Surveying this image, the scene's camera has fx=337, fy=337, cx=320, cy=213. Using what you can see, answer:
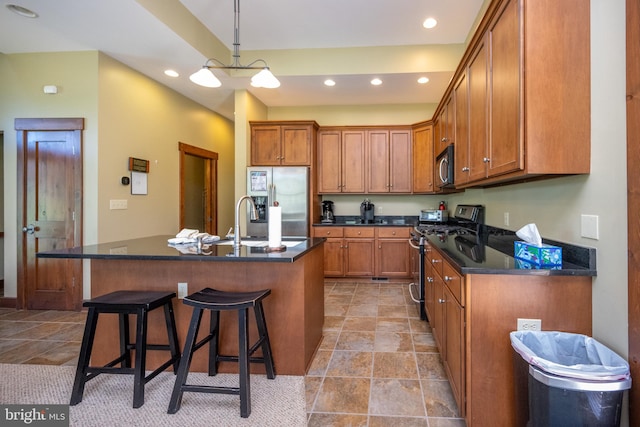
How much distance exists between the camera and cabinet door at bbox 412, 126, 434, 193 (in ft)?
16.4

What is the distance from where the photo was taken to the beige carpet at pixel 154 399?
71.7 inches

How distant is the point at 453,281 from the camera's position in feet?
6.21

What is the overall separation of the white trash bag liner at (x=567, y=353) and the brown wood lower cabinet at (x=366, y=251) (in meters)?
3.47

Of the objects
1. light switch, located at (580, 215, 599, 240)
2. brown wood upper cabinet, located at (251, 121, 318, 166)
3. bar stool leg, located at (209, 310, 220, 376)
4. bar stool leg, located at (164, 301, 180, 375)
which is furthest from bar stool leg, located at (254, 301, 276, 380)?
brown wood upper cabinet, located at (251, 121, 318, 166)

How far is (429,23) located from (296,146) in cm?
A: 232

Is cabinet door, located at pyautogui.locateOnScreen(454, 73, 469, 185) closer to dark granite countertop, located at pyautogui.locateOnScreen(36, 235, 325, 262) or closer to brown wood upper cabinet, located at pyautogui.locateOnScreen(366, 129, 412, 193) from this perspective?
dark granite countertop, located at pyautogui.locateOnScreen(36, 235, 325, 262)

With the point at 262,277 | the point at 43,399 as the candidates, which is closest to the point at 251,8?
the point at 262,277

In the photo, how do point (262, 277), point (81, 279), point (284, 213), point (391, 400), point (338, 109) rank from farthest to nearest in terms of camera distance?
point (338, 109), point (284, 213), point (81, 279), point (262, 277), point (391, 400)

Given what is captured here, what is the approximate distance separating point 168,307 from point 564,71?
2532 millimetres

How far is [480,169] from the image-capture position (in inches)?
92.7

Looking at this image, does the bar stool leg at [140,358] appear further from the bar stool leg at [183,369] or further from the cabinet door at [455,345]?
the cabinet door at [455,345]

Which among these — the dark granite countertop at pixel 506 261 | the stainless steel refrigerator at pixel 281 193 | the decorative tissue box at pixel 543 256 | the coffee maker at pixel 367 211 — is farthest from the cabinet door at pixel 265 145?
the decorative tissue box at pixel 543 256

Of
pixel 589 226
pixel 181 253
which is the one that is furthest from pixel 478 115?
pixel 181 253

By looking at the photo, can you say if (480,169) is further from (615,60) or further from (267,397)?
(267,397)
